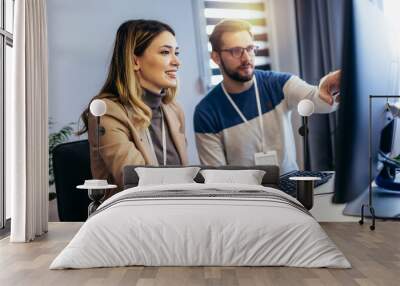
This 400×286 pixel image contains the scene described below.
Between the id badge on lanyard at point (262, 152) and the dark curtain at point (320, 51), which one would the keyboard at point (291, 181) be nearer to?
the dark curtain at point (320, 51)

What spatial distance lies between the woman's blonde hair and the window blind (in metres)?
0.52

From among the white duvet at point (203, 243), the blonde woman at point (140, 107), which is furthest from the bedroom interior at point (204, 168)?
the blonde woman at point (140, 107)

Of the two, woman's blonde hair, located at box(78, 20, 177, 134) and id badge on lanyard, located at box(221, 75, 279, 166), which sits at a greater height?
woman's blonde hair, located at box(78, 20, 177, 134)

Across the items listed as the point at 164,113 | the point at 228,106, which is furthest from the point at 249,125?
the point at 164,113

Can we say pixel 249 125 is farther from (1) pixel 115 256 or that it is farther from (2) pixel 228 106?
(1) pixel 115 256

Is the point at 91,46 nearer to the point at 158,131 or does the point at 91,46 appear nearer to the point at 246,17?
the point at 158,131

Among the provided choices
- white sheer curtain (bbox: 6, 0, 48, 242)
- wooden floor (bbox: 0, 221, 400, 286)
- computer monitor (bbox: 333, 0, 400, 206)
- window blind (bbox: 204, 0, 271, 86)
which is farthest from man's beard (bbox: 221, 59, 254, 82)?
wooden floor (bbox: 0, 221, 400, 286)

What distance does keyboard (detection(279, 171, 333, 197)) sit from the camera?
22.1 feet

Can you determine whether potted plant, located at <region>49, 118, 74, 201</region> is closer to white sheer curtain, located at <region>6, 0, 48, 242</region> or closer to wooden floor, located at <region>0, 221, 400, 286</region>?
white sheer curtain, located at <region>6, 0, 48, 242</region>

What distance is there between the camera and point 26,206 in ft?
17.6

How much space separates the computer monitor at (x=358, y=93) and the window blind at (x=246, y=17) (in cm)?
98

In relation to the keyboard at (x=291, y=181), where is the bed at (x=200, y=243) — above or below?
below

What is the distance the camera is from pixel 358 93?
687 centimetres

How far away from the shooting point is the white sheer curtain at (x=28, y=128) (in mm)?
5332
